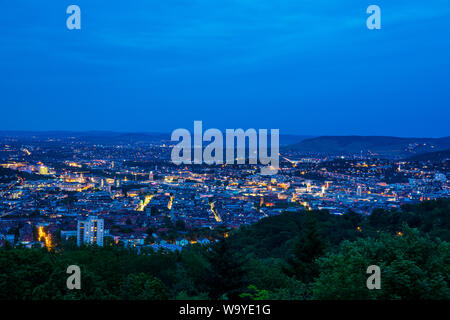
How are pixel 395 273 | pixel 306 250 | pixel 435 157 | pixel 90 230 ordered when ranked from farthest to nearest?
pixel 435 157 → pixel 90 230 → pixel 306 250 → pixel 395 273

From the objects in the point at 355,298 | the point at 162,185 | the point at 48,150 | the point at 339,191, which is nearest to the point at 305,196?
the point at 339,191

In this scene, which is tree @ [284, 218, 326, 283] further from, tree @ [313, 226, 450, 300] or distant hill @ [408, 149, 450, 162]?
distant hill @ [408, 149, 450, 162]

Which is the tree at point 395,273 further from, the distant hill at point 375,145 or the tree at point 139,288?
the distant hill at point 375,145

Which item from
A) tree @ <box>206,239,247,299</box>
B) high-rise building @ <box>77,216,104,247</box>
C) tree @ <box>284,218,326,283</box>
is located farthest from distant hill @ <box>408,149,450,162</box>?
tree @ <box>206,239,247,299</box>

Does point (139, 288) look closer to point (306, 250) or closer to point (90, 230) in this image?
point (306, 250)

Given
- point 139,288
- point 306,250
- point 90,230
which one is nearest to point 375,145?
point 90,230

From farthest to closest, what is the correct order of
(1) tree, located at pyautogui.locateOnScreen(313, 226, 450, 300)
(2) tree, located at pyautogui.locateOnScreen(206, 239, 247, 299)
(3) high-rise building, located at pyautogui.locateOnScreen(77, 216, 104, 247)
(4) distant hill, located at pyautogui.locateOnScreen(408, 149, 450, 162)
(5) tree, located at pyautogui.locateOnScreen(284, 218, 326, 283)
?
(4) distant hill, located at pyautogui.locateOnScreen(408, 149, 450, 162) → (3) high-rise building, located at pyautogui.locateOnScreen(77, 216, 104, 247) → (5) tree, located at pyautogui.locateOnScreen(284, 218, 326, 283) → (2) tree, located at pyautogui.locateOnScreen(206, 239, 247, 299) → (1) tree, located at pyautogui.locateOnScreen(313, 226, 450, 300)

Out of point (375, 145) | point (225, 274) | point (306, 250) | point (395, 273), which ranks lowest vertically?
point (306, 250)
